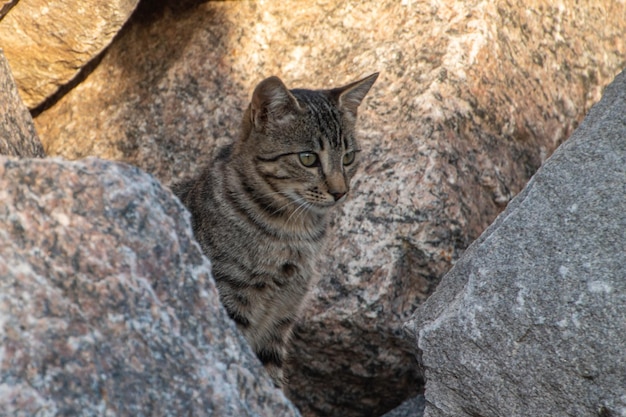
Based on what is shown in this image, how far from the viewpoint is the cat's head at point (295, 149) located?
4070mm

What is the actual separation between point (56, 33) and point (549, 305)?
11.8ft

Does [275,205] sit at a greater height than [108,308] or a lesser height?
lesser

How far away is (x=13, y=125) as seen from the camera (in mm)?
3678

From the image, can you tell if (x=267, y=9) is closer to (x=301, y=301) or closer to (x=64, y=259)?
(x=301, y=301)

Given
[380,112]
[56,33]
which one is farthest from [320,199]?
[56,33]

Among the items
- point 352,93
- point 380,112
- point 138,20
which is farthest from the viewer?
point 138,20

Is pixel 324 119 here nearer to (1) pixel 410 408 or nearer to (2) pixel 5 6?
(1) pixel 410 408

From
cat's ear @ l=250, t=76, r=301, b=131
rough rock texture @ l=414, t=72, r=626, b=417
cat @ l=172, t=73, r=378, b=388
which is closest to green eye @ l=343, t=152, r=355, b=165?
cat @ l=172, t=73, r=378, b=388

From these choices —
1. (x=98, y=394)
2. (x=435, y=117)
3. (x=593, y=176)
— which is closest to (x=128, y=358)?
(x=98, y=394)

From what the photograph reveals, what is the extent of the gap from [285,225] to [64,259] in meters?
1.97

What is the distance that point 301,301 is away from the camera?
422 centimetres

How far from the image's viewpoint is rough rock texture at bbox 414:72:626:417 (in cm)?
284

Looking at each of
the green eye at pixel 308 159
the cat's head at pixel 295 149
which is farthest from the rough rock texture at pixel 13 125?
the green eye at pixel 308 159

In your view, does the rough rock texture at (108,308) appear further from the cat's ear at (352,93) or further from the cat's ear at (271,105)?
the cat's ear at (352,93)
